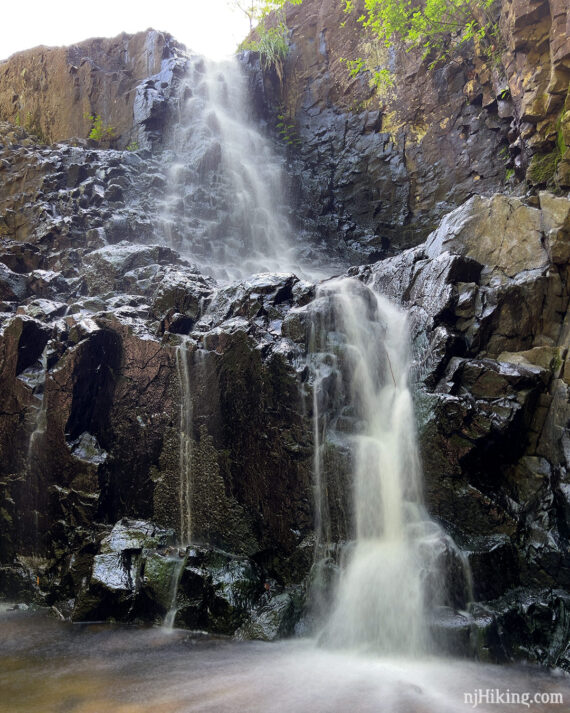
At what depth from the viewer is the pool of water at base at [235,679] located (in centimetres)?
473

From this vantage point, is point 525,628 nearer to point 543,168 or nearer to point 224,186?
point 543,168

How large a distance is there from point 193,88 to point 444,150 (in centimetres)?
1057

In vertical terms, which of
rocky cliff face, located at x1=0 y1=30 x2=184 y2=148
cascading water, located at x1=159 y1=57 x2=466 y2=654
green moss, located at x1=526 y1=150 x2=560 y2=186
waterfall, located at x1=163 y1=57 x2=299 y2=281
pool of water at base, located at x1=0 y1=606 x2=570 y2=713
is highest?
rocky cliff face, located at x1=0 y1=30 x2=184 y2=148

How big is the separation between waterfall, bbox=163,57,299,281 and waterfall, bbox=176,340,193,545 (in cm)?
540

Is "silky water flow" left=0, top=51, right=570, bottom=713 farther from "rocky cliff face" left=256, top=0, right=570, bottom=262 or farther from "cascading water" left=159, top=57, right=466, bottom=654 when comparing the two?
"rocky cliff face" left=256, top=0, right=570, bottom=262

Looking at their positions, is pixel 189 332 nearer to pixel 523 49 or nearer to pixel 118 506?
pixel 118 506

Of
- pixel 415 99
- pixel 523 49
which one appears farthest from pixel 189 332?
pixel 415 99

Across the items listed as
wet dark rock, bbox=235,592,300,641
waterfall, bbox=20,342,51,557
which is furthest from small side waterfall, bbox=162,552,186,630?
waterfall, bbox=20,342,51,557

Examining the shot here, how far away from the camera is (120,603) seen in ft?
23.2

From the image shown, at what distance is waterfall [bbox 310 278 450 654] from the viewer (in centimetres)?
609

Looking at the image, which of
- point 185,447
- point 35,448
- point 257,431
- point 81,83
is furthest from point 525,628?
point 81,83

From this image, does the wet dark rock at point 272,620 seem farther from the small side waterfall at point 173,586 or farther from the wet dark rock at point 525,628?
the wet dark rock at point 525,628

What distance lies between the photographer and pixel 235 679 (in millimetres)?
5301

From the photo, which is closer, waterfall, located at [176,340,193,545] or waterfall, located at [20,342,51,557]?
waterfall, located at [176,340,193,545]
